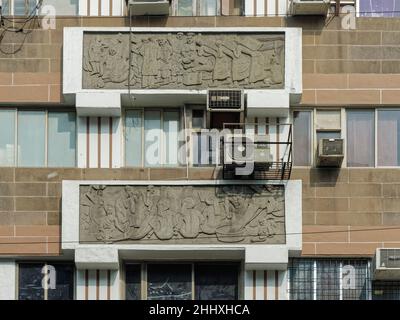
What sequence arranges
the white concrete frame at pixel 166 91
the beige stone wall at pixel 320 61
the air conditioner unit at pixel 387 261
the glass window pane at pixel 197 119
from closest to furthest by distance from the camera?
the air conditioner unit at pixel 387 261 → the white concrete frame at pixel 166 91 → the beige stone wall at pixel 320 61 → the glass window pane at pixel 197 119

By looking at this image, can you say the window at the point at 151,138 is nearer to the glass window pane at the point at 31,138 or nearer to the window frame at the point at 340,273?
the glass window pane at the point at 31,138

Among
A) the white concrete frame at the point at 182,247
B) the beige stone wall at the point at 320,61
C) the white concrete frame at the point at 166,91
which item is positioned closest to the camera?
the white concrete frame at the point at 182,247

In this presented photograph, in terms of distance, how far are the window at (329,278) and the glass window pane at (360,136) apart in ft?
6.15

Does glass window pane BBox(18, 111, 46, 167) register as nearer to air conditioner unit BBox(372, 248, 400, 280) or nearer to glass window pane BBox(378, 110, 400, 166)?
glass window pane BBox(378, 110, 400, 166)

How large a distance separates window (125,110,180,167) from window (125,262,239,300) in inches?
73.9

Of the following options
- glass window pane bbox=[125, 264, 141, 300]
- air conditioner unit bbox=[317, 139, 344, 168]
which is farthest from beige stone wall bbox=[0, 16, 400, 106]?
glass window pane bbox=[125, 264, 141, 300]

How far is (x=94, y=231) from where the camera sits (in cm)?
2769

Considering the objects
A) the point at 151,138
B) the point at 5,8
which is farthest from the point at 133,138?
the point at 5,8

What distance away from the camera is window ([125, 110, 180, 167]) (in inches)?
1125

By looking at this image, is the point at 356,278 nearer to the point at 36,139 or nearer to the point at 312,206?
the point at 312,206

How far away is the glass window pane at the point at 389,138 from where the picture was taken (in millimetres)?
28359

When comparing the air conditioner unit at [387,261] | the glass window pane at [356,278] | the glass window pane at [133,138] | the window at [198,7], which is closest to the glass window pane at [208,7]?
the window at [198,7]

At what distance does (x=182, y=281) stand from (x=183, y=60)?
12.8ft
